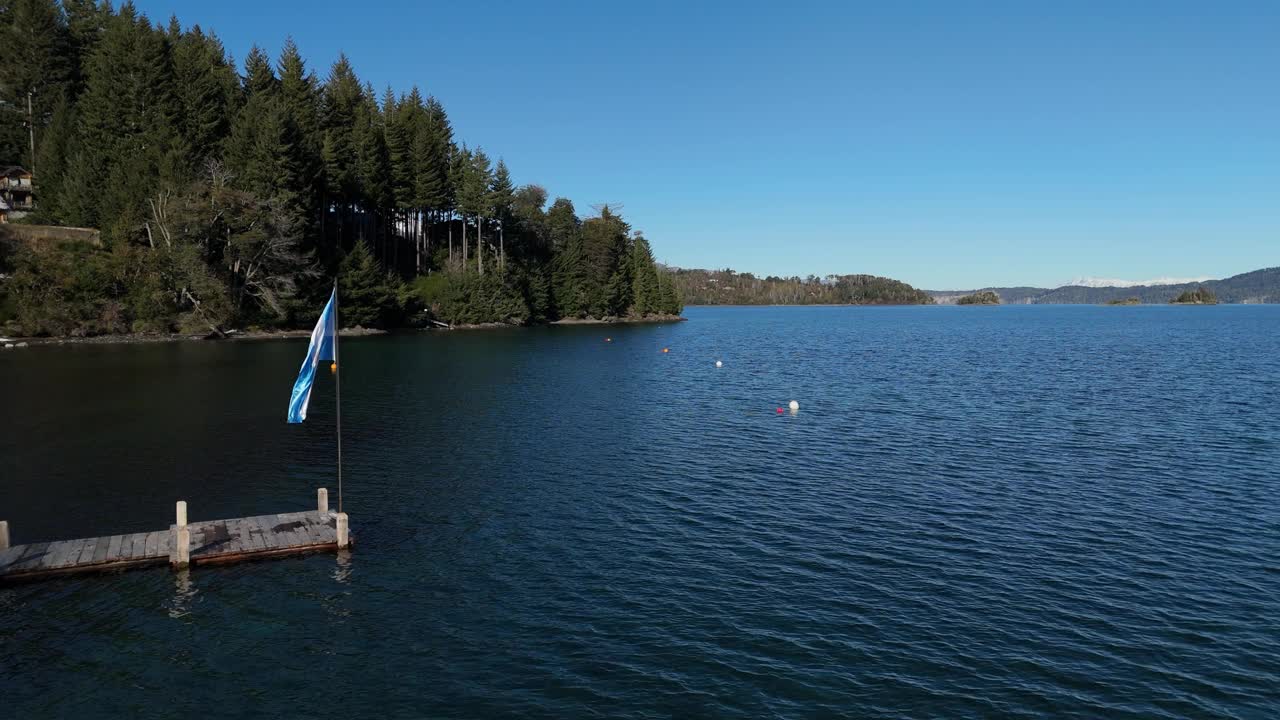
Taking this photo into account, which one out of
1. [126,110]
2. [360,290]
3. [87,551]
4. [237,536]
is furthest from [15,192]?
[237,536]

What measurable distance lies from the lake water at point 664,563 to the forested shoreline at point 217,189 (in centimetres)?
4146

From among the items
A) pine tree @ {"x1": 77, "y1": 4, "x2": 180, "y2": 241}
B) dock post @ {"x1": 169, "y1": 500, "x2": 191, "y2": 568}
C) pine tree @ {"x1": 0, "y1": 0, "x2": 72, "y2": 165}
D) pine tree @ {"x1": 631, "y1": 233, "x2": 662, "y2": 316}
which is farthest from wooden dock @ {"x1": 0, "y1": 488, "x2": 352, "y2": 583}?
pine tree @ {"x1": 631, "y1": 233, "x2": 662, "y2": 316}

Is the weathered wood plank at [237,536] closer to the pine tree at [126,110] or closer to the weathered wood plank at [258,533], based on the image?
the weathered wood plank at [258,533]

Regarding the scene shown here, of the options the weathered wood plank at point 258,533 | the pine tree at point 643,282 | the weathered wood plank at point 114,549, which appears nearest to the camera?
the weathered wood plank at point 114,549

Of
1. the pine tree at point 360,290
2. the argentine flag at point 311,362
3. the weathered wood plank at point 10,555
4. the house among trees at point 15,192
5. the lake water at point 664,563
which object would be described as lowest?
the lake water at point 664,563

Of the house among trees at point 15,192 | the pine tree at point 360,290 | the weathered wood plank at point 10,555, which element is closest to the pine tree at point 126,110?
the house among trees at point 15,192

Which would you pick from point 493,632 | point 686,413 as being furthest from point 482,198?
point 493,632

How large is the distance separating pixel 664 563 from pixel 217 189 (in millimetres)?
86010

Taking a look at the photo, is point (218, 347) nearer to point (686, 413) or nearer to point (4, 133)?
point (686, 413)

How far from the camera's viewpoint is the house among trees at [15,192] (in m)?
108

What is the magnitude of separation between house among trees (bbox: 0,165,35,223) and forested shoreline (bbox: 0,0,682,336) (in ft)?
9.22

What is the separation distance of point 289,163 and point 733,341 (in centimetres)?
6958

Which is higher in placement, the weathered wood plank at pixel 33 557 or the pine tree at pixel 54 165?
the pine tree at pixel 54 165

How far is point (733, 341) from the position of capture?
12638 cm
